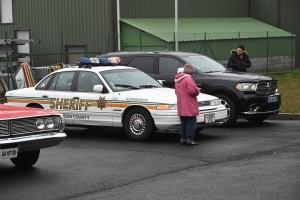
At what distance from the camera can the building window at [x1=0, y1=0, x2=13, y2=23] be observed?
32.4 m

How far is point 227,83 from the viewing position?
1519 centimetres

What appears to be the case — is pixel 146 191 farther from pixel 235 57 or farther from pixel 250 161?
pixel 235 57

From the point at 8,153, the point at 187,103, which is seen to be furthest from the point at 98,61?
the point at 8,153

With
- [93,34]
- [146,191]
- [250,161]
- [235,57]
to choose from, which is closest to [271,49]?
[93,34]

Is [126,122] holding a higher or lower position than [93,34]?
lower

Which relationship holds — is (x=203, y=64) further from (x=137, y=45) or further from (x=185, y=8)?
(x=185, y=8)

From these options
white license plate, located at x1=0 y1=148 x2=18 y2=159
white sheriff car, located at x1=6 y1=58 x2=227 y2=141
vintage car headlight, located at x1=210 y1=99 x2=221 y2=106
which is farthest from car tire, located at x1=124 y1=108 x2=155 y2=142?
white license plate, located at x1=0 y1=148 x2=18 y2=159

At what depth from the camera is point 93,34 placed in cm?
2989

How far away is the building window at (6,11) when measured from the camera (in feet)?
106

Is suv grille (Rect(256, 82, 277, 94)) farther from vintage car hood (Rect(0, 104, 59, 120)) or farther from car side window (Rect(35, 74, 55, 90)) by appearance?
vintage car hood (Rect(0, 104, 59, 120))

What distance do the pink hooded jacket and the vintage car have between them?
2.82 metres

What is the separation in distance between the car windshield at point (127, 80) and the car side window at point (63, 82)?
0.77 meters

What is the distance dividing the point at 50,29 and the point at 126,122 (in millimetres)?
18641

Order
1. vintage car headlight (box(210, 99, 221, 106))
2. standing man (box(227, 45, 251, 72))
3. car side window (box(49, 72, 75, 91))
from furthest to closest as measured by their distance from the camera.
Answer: standing man (box(227, 45, 251, 72))
car side window (box(49, 72, 75, 91))
vintage car headlight (box(210, 99, 221, 106))
